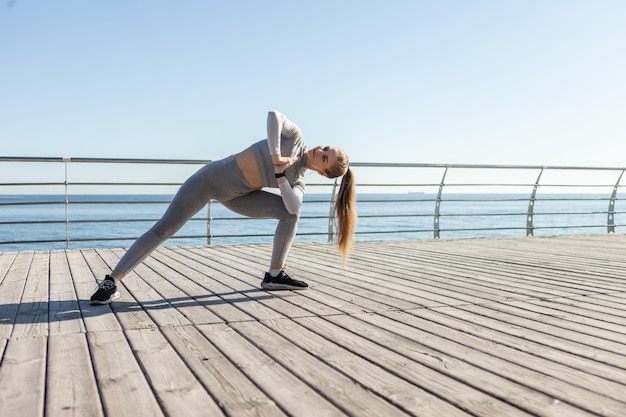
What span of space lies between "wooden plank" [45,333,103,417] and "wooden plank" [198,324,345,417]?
0.44 m

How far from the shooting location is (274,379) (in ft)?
5.91

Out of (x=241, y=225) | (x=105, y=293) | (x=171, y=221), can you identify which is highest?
(x=171, y=221)

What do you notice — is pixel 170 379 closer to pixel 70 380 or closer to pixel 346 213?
pixel 70 380

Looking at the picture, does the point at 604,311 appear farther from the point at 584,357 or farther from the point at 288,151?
the point at 288,151

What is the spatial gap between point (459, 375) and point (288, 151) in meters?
A: 1.72

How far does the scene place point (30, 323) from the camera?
2.57 meters

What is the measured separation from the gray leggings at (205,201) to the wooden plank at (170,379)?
2.85 ft

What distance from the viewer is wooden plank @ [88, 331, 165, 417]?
5.08ft

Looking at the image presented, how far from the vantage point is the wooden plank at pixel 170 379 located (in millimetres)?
1555

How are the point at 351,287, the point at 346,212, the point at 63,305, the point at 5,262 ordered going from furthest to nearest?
the point at 5,262 < the point at 351,287 < the point at 346,212 < the point at 63,305

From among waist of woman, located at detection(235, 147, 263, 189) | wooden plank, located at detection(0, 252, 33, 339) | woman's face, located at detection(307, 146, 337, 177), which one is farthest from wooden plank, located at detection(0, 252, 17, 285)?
woman's face, located at detection(307, 146, 337, 177)

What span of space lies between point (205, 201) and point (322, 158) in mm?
662

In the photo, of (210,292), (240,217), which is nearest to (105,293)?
(210,292)

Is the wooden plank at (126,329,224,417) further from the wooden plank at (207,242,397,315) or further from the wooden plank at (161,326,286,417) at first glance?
the wooden plank at (207,242,397,315)
